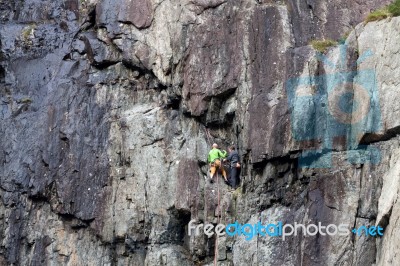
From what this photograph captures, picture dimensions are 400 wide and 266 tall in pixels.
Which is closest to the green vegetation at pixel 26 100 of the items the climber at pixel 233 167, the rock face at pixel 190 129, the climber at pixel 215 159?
the rock face at pixel 190 129

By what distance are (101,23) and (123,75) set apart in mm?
2059

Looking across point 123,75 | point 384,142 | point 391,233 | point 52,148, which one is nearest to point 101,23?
point 123,75

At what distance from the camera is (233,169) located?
92.4 feet

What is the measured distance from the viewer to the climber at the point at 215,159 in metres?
28.2

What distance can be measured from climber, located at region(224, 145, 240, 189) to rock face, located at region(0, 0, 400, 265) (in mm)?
302

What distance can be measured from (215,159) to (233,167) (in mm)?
562

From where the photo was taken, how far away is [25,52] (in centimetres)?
3434

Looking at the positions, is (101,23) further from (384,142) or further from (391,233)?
(391,233)

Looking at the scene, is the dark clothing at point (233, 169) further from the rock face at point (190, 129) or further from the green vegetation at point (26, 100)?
the green vegetation at point (26, 100)

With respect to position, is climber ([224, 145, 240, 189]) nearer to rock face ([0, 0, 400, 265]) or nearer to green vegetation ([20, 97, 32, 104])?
rock face ([0, 0, 400, 265])

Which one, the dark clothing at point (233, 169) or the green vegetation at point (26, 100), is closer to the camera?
the dark clothing at point (233, 169)

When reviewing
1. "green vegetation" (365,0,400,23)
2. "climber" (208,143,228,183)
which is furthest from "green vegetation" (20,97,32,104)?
"green vegetation" (365,0,400,23)

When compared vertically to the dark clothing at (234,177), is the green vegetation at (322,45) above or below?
above

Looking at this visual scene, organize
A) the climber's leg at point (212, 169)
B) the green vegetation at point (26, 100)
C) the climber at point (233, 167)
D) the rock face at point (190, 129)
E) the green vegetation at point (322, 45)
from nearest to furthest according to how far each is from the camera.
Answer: the rock face at point (190, 129), the green vegetation at point (322, 45), the climber at point (233, 167), the climber's leg at point (212, 169), the green vegetation at point (26, 100)
